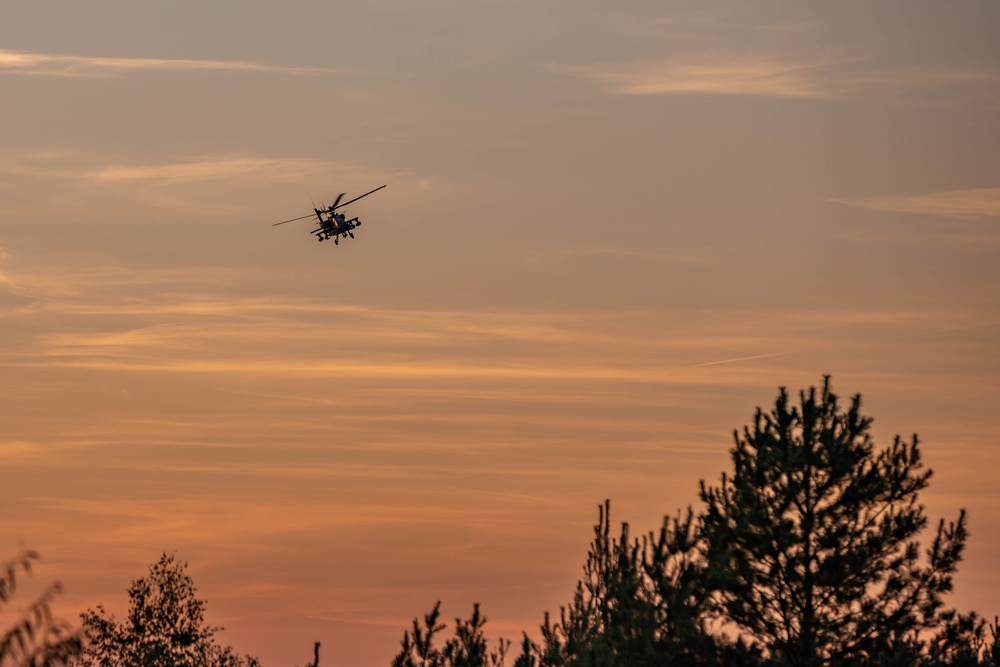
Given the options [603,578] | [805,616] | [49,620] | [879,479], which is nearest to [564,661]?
[603,578]

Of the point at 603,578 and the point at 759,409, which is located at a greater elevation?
the point at 759,409

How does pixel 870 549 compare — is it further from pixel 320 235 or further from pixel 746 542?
pixel 320 235

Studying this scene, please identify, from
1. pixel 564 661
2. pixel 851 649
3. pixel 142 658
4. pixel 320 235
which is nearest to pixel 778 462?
pixel 851 649

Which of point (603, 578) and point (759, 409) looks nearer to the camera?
point (603, 578)

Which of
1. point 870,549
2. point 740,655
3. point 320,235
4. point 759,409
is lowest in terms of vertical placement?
point 740,655

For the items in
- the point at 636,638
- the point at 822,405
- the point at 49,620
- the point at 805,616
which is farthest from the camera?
the point at 822,405

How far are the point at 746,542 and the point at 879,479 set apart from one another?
491 cm

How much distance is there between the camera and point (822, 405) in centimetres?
5069

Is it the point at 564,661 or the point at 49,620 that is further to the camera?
the point at 564,661

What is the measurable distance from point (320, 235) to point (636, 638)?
1942 inches

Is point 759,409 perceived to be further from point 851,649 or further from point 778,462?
point 851,649

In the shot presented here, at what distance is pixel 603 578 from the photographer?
45.4 metres

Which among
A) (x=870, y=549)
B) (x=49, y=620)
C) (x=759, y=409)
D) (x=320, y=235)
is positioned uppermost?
(x=320, y=235)

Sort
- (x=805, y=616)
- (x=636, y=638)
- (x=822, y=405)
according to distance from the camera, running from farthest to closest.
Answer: (x=822, y=405) < (x=805, y=616) < (x=636, y=638)
